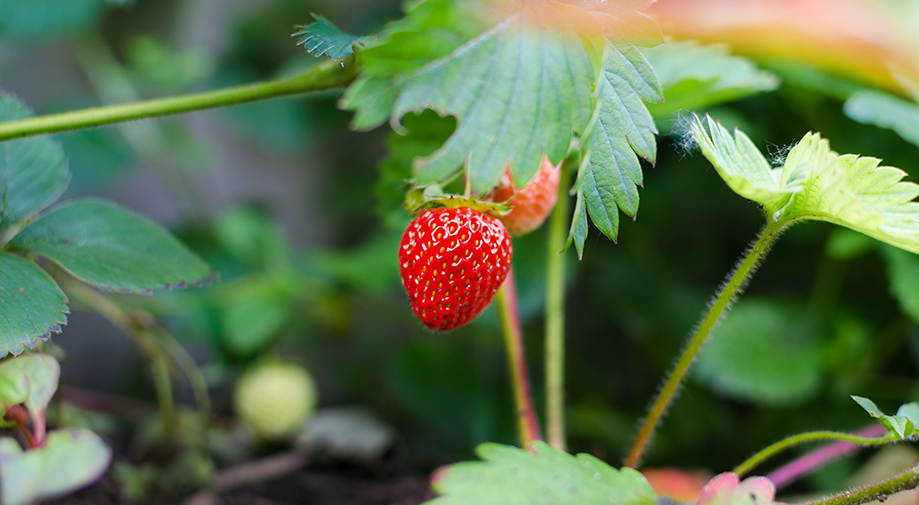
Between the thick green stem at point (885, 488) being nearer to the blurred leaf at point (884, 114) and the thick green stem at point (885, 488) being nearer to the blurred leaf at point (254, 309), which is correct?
the blurred leaf at point (884, 114)

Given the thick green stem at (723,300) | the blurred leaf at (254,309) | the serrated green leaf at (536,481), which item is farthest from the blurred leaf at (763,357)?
the blurred leaf at (254,309)

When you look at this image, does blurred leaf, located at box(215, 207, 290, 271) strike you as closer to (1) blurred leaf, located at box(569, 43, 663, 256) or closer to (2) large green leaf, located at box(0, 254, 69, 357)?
(2) large green leaf, located at box(0, 254, 69, 357)

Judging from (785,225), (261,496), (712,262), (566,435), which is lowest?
(566,435)

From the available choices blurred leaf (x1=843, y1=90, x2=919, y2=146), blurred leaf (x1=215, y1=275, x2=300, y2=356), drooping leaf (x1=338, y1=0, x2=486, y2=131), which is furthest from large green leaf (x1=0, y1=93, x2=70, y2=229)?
blurred leaf (x1=843, y1=90, x2=919, y2=146)

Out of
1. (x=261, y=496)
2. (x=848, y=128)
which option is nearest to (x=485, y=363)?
(x=261, y=496)

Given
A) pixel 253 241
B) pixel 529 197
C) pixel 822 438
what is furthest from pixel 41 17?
pixel 822 438

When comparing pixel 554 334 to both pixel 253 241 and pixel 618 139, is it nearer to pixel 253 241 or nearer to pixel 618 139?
pixel 618 139

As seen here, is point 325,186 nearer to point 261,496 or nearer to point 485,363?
point 485,363
